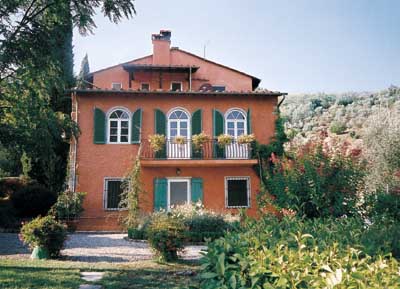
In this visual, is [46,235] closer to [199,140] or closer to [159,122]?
[199,140]

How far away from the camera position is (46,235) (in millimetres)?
8617

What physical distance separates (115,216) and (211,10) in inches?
447

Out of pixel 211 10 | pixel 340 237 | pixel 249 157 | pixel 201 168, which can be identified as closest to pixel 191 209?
pixel 201 168

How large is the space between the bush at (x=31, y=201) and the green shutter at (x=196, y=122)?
8.10 metres

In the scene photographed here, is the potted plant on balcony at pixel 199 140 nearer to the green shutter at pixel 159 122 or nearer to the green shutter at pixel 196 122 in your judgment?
the green shutter at pixel 196 122

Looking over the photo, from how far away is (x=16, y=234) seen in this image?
13.9 metres

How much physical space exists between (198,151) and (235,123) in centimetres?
247

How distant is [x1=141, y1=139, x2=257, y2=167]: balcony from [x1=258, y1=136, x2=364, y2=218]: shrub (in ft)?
30.3

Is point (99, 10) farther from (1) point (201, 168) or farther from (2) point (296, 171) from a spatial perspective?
(1) point (201, 168)

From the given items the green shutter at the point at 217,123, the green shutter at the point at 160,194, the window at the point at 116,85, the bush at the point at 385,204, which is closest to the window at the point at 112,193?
the green shutter at the point at 160,194

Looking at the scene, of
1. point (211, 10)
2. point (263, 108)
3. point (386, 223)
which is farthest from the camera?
point (263, 108)

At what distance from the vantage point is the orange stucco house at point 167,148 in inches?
655

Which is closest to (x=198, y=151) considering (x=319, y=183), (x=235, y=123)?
(x=235, y=123)

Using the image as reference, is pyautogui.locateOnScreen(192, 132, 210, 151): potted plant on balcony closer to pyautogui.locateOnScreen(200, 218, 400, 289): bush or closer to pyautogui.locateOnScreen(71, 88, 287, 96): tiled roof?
pyautogui.locateOnScreen(71, 88, 287, 96): tiled roof
